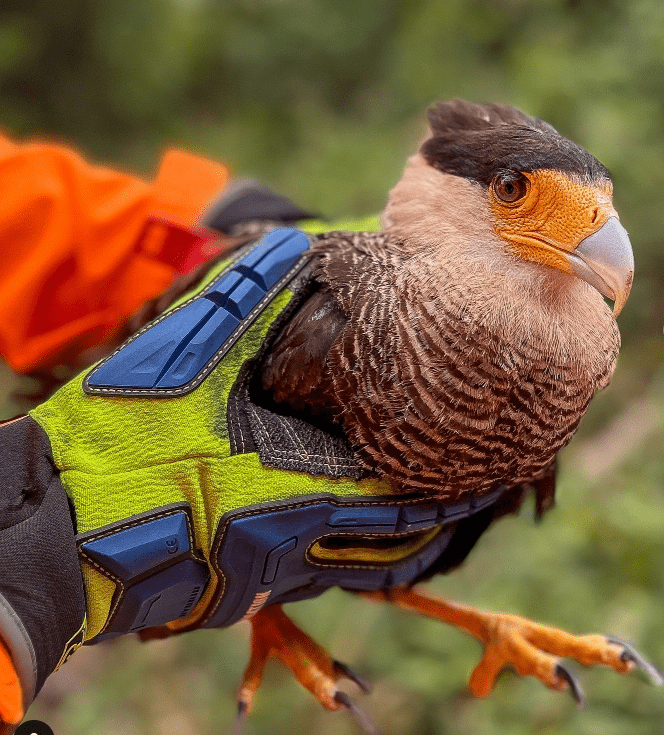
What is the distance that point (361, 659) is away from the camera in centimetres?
142

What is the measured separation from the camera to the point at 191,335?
60cm

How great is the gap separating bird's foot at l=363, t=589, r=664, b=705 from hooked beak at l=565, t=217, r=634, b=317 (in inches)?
15.7

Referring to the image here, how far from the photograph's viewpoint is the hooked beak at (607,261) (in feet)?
1.85

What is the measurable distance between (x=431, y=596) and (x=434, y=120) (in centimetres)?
52

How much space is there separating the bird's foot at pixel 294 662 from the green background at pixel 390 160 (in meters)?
0.26

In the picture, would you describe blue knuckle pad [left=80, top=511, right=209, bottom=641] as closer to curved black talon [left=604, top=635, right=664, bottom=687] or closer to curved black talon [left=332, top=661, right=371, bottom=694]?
curved black talon [left=332, top=661, right=371, bottom=694]

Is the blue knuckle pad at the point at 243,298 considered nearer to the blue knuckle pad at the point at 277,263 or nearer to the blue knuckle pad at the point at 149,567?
the blue knuckle pad at the point at 277,263

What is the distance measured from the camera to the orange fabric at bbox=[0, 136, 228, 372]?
874 mm

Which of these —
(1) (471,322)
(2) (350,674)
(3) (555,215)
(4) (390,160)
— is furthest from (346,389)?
(4) (390,160)

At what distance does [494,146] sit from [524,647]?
52 centimetres

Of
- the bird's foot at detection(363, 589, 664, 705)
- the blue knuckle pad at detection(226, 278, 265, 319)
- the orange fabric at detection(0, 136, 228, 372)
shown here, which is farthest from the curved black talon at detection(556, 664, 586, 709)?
the orange fabric at detection(0, 136, 228, 372)

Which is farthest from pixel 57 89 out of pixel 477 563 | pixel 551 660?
pixel 551 660

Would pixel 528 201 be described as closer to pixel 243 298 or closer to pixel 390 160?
pixel 243 298

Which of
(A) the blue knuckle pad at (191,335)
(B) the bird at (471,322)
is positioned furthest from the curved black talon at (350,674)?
(A) the blue knuckle pad at (191,335)
